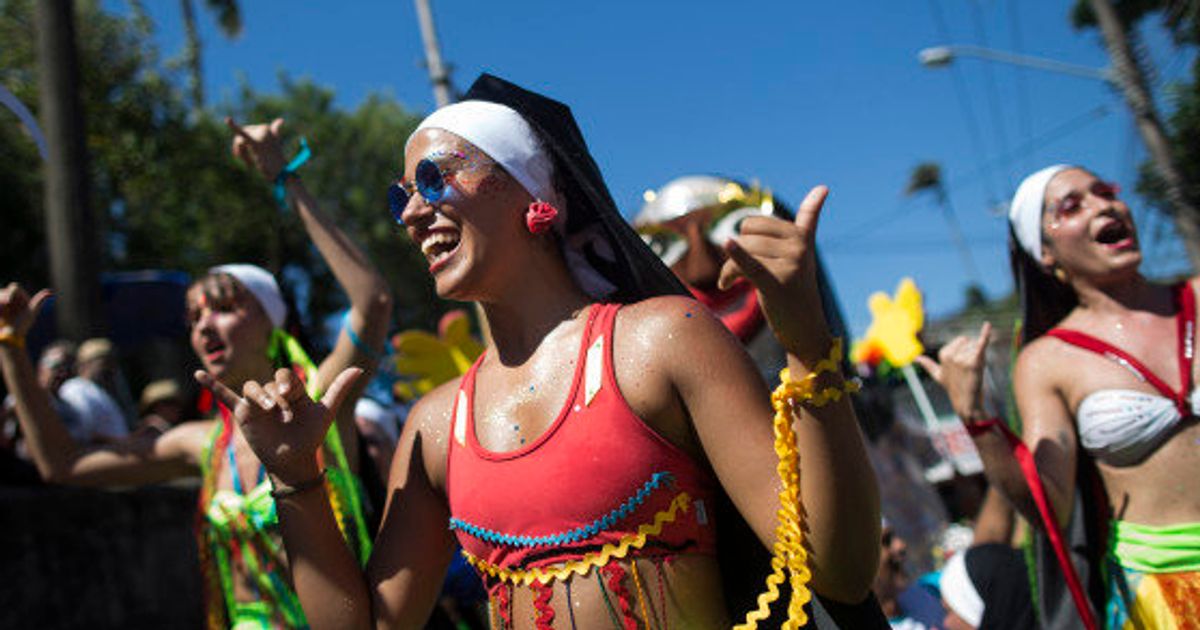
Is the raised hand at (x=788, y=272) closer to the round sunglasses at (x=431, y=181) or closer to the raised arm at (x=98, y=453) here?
the round sunglasses at (x=431, y=181)

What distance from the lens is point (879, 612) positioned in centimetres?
190

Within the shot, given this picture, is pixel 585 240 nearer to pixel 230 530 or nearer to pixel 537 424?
pixel 537 424

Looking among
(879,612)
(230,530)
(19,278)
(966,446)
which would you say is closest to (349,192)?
(19,278)

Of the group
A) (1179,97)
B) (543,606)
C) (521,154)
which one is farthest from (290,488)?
(1179,97)

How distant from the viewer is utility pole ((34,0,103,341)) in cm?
785

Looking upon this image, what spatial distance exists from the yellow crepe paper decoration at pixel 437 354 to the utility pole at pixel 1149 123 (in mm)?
9254

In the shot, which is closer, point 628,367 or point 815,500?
point 815,500

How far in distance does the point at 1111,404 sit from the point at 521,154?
1.87m

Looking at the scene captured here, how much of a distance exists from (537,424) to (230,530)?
1.65 metres

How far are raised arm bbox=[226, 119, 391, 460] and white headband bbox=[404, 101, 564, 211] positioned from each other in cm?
99

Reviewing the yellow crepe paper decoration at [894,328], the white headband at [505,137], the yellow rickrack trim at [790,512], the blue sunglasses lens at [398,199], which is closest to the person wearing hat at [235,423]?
the blue sunglasses lens at [398,199]

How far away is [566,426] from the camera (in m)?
1.99

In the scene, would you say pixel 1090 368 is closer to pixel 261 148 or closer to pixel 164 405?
pixel 261 148

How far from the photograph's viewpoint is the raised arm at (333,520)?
7.13ft
